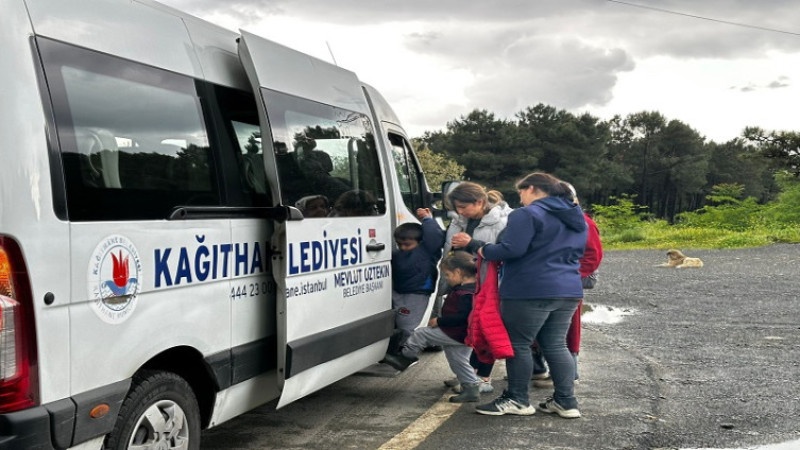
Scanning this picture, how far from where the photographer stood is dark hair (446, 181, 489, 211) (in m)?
5.78

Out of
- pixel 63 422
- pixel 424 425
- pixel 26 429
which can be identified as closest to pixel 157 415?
pixel 63 422

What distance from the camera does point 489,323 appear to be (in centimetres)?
526

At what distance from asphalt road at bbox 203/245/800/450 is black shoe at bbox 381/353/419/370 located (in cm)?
9

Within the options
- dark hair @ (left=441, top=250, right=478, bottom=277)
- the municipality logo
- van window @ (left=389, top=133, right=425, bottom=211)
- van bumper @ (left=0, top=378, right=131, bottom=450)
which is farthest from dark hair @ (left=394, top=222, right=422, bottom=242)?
van bumper @ (left=0, top=378, right=131, bottom=450)

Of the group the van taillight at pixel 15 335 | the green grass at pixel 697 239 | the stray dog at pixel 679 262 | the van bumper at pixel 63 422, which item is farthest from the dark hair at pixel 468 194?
the green grass at pixel 697 239

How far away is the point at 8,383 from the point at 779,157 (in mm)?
40267

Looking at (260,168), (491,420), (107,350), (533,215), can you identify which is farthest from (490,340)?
(107,350)

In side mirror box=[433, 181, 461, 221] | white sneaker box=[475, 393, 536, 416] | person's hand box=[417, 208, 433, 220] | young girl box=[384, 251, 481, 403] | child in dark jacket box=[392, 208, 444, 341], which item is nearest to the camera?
white sneaker box=[475, 393, 536, 416]

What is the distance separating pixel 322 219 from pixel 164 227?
129 cm

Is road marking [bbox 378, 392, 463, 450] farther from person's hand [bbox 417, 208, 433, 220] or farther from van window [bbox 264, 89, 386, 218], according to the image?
person's hand [bbox 417, 208, 433, 220]

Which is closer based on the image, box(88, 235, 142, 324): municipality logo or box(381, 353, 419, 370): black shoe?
box(88, 235, 142, 324): municipality logo

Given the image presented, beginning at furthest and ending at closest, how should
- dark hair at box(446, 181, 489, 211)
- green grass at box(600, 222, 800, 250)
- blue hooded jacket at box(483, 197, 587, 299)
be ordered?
1. green grass at box(600, 222, 800, 250)
2. dark hair at box(446, 181, 489, 211)
3. blue hooded jacket at box(483, 197, 587, 299)

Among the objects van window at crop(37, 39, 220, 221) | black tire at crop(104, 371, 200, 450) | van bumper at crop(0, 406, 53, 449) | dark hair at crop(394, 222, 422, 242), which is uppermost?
van window at crop(37, 39, 220, 221)

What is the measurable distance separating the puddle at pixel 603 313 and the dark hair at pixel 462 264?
14.2 ft
